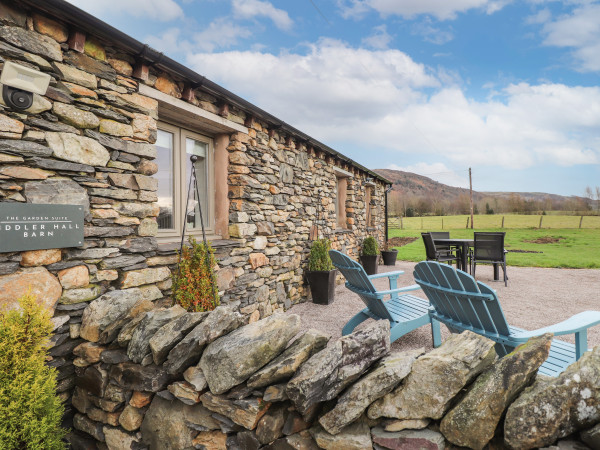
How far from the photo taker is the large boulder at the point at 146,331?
6.37ft

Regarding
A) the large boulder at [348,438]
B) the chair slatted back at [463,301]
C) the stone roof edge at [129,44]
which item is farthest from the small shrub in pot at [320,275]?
the large boulder at [348,438]

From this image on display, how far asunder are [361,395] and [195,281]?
2.11m

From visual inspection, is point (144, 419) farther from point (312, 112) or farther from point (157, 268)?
point (312, 112)

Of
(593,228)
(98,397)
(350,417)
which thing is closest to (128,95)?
(98,397)

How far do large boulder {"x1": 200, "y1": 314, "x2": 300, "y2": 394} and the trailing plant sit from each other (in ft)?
Answer: 4.30

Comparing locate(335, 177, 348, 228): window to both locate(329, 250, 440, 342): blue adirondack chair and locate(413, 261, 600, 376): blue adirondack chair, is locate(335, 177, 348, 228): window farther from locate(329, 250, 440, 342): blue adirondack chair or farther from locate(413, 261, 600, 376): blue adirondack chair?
locate(413, 261, 600, 376): blue adirondack chair

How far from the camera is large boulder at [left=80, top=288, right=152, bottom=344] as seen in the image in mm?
2213

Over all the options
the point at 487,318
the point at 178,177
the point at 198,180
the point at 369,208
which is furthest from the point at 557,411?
the point at 369,208

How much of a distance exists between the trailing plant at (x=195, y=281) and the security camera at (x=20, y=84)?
5.44 feet

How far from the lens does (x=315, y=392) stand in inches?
55.5

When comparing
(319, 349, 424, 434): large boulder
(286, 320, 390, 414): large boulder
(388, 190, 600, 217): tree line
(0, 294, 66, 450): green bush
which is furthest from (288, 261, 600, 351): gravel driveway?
(388, 190, 600, 217): tree line

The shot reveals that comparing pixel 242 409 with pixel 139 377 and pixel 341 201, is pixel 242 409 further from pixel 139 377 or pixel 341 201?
pixel 341 201

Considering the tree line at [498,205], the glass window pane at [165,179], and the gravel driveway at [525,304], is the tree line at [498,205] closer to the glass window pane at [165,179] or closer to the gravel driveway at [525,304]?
the gravel driveway at [525,304]

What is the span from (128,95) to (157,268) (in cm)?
153
